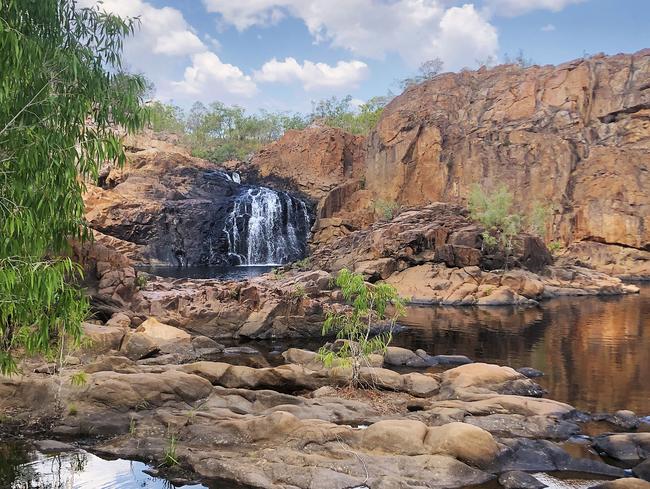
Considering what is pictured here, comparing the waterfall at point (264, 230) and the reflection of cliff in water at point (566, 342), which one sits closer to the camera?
the reflection of cliff in water at point (566, 342)

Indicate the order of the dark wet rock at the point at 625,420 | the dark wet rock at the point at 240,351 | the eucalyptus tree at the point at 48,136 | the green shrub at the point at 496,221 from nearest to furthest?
the eucalyptus tree at the point at 48,136
the dark wet rock at the point at 625,420
the dark wet rock at the point at 240,351
the green shrub at the point at 496,221

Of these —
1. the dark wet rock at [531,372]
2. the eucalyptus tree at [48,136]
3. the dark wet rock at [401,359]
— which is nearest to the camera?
the eucalyptus tree at [48,136]

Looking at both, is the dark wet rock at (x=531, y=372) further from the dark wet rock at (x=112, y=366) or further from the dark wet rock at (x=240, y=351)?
the dark wet rock at (x=112, y=366)

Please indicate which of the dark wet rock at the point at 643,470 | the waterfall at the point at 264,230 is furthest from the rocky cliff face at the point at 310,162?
the dark wet rock at the point at 643,470

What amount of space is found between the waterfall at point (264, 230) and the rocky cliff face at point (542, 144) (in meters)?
12.0

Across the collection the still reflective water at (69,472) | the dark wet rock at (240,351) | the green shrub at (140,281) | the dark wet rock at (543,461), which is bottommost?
the dark wet rock at (240,351)

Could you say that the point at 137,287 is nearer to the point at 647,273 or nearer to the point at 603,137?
the point at 647,273

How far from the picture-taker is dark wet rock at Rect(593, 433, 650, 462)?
36.2ft

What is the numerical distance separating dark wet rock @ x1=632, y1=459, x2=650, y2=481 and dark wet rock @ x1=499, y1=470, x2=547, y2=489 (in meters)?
1.74

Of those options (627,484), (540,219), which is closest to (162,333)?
(627,484)

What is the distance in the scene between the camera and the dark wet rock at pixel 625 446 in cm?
1102

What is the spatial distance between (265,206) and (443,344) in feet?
118

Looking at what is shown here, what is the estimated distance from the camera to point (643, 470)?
1003cm

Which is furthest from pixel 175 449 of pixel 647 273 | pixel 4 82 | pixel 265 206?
pixel 647 273
